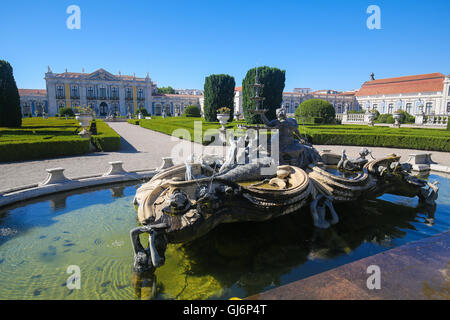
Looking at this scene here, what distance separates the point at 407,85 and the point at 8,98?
205 ft

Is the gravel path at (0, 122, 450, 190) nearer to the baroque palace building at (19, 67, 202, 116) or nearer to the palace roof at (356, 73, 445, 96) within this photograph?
the palace roof at (356, 73, 445, 96)

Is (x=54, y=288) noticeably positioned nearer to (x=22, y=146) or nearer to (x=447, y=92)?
(x=22, y=146)

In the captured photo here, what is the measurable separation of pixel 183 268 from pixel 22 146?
10542 mm

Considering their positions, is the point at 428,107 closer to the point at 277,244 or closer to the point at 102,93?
the point at 277,244

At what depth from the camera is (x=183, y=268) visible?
3457 mm

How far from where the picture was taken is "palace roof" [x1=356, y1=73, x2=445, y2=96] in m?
49.2

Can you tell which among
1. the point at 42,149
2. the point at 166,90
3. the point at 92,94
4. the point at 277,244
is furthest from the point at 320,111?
the point at 166,90

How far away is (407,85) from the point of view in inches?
2079

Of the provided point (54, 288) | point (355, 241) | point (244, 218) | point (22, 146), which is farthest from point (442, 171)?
point (22, 146)

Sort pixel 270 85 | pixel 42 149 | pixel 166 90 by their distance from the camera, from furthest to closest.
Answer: pixel 166 90, pixel 270 85, pixel 42 149

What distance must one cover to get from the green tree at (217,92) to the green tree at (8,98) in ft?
63.1

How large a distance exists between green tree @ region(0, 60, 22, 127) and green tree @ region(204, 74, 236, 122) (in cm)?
1922

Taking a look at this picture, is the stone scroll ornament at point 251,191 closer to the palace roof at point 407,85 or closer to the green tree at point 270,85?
the green tree at point 270,85

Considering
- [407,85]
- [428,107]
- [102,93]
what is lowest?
[428,107]
